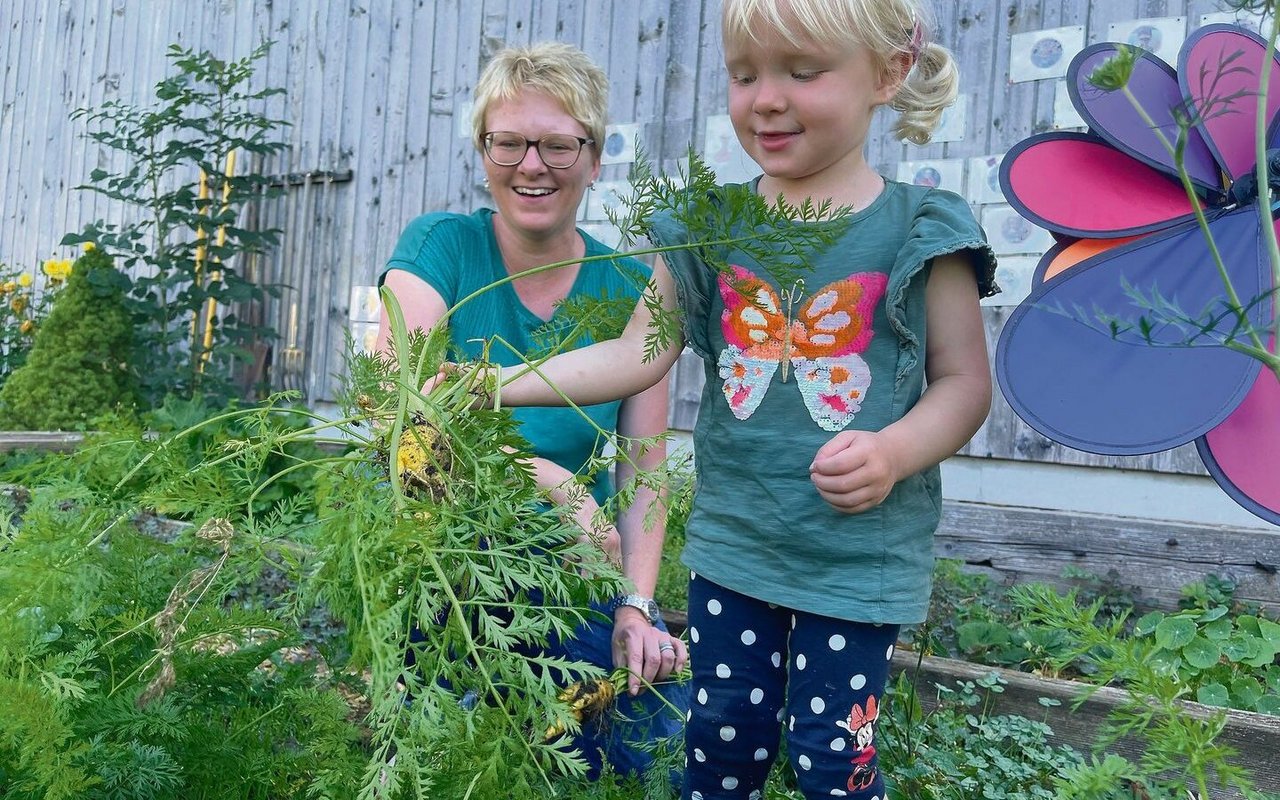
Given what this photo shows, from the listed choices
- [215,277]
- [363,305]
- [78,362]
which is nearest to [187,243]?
[215,277]

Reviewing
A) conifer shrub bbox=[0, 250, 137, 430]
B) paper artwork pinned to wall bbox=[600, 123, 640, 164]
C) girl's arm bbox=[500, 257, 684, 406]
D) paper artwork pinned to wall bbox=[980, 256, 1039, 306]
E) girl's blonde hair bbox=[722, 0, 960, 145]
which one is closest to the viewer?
girl's blonde hair bbox=[722, 0, 960, 145]

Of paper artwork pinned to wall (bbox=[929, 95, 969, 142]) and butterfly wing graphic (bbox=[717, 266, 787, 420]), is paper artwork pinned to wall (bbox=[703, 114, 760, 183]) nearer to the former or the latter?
paper artwork pinned to wall (bbox=[929, 95, 969, 142])

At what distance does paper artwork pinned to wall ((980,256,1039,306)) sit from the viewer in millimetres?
4137

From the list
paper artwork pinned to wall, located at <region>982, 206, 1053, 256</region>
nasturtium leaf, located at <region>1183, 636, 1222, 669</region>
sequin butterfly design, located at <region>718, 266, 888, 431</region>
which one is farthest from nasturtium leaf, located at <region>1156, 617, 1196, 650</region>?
paper artwork pinned to wall, located at <region>982, 206, 1053, 256</region>

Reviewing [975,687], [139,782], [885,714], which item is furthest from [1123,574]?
[139,782]

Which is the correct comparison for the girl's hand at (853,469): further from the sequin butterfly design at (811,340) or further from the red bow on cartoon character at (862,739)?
the red bow on cartoon character at (862,739)

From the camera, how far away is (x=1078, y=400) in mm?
1464

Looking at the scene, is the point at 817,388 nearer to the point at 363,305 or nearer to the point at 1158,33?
the point at 1158,33

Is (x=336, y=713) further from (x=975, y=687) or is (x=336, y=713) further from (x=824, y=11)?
(x=975, y=687)

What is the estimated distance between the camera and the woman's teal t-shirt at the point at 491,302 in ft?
7.84

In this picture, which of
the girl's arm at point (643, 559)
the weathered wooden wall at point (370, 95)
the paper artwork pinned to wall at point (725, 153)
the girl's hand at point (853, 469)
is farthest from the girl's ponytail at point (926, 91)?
the paper artwork pinned to wall at point (725, 153)

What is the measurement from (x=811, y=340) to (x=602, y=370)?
0.32m

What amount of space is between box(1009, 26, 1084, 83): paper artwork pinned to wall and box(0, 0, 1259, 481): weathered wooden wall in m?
0.03

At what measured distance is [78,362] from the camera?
5.87 m
